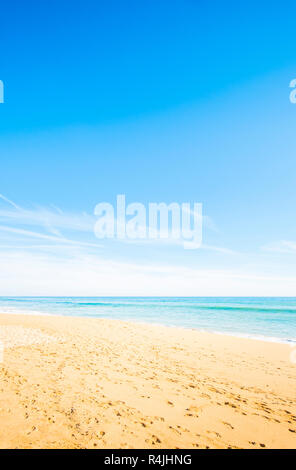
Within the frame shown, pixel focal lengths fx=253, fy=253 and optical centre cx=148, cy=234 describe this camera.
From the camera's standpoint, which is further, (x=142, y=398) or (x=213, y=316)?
(x=213, y=316)

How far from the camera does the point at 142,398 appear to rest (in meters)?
7.11

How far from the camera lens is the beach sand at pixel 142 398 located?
17.0 feet

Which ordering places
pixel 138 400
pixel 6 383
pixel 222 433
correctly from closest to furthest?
pixel 222 433 < pixel 138 400 < pixel 6 383

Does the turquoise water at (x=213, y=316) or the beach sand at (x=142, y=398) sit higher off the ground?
Answer: the beach sand at (x=142, y=398)

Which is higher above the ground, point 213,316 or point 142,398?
point 142,398

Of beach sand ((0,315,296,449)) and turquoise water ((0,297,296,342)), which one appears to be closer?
beach sand ((0,315,296,449))

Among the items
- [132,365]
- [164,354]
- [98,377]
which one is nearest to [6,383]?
[98,377]

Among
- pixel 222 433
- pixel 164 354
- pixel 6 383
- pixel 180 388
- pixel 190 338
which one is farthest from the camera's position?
pixel 190 338

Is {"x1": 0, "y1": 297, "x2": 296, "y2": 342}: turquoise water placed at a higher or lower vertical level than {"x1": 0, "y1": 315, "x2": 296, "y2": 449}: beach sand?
lower

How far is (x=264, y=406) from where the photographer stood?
23.6 ft

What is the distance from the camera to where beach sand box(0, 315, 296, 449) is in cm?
518

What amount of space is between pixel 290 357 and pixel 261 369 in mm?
3291
